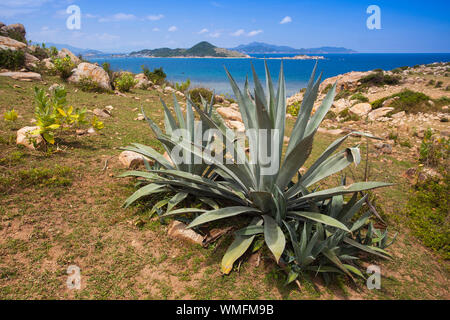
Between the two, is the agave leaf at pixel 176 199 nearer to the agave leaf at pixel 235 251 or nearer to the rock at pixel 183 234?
the rock at pixel 183 234

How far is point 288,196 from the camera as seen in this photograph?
2451mm

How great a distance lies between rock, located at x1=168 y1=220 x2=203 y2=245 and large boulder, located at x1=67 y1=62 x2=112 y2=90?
295 inches

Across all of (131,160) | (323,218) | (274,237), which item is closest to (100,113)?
(131,160)

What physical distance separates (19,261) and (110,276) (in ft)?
2.56

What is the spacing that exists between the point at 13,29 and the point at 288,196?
64.9ft

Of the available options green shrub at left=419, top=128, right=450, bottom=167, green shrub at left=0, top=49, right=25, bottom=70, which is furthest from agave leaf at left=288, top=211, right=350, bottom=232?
green shrub at left=0, top=49, right=25, bottom=70

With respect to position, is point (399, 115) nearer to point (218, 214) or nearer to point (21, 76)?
point (218, 214)

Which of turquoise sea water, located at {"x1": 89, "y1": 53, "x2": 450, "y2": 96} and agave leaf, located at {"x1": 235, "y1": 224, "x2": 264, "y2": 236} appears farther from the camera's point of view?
turquoise sea water, located at {"x1": 89, "y1": 53, "x2": 450, "y2": 96}

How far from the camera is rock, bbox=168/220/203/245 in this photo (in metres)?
2.48

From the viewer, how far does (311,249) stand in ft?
6.46

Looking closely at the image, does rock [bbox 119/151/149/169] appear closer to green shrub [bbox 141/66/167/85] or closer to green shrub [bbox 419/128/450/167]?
green shrub [bbox 419/128/450/167]

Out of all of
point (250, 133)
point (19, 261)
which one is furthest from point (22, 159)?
point (250, 133)

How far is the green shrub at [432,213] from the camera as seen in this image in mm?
2766

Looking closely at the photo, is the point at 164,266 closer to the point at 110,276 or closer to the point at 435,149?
the point at 110,276
